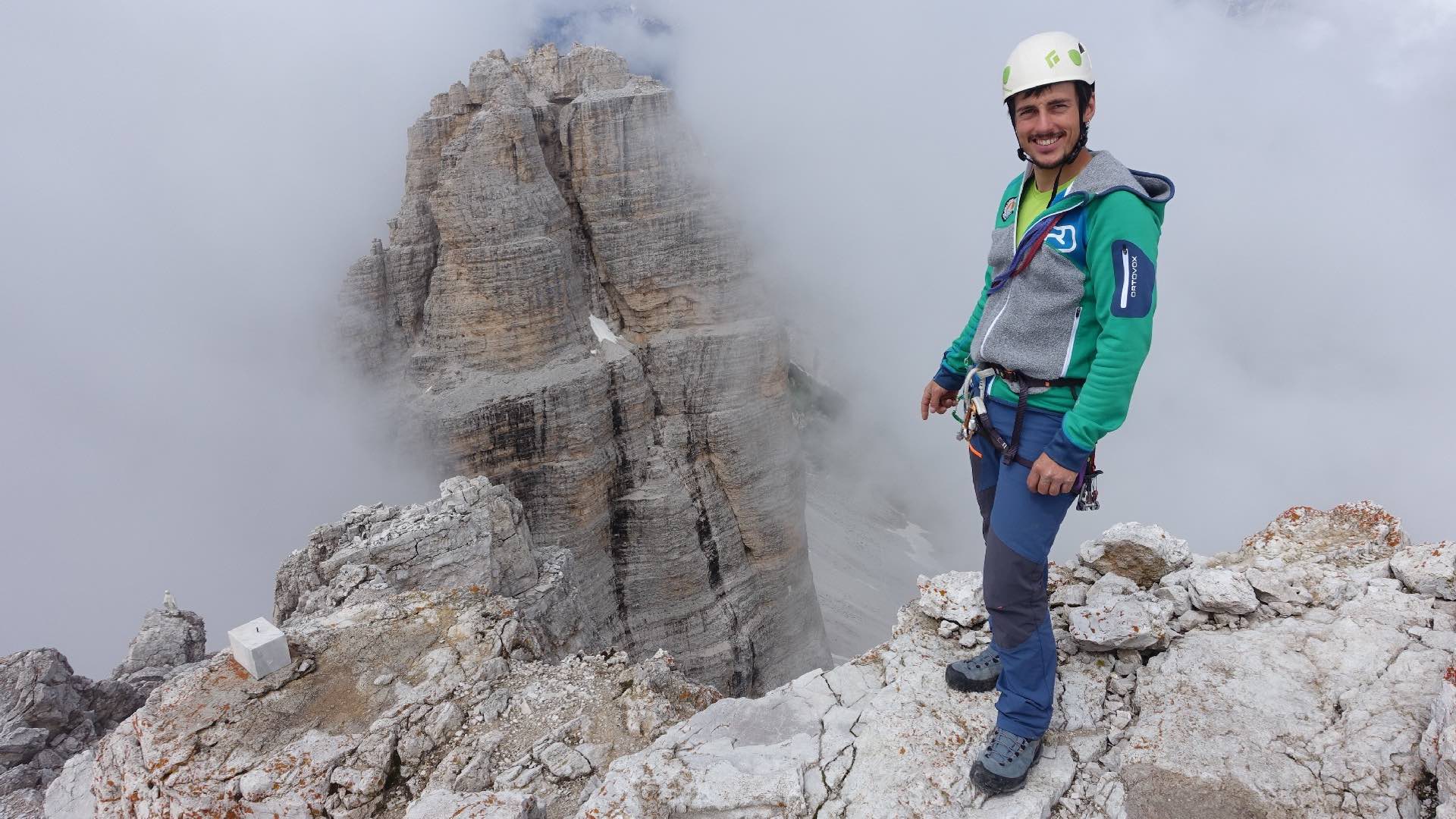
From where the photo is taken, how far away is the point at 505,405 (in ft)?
58.3

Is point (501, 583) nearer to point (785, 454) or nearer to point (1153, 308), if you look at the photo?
point (1153, 308)

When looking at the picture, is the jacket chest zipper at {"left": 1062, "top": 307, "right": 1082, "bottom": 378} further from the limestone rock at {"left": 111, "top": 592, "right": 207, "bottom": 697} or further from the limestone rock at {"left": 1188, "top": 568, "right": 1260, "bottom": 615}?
the limestone rock at {"left": 111, "top": 592, "right": 207, "bottom": 697}

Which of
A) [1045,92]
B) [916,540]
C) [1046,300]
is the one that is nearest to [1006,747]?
A: [1046,300]

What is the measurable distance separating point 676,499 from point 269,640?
14.7 m

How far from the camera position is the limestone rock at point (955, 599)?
15.2ft

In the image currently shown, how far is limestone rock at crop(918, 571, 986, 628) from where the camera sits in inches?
182

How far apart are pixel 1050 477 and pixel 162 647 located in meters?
11.2

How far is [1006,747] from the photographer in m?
3.43

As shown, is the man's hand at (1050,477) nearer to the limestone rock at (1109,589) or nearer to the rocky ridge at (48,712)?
the limestone rock at (1109,589)

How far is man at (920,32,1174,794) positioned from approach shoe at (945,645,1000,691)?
1.20 feet

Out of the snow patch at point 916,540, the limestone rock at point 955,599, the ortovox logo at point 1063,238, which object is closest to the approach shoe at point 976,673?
the limestone rock at point 955,599

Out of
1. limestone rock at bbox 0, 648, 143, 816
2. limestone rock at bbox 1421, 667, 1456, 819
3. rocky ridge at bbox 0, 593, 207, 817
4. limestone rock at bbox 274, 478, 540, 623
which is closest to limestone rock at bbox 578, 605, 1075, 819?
limestone rock at bbox 1421, 667, 1456, 819

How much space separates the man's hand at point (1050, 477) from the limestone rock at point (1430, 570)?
270 cm

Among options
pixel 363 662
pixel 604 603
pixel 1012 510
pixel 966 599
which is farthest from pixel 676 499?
pixel 1012 510
